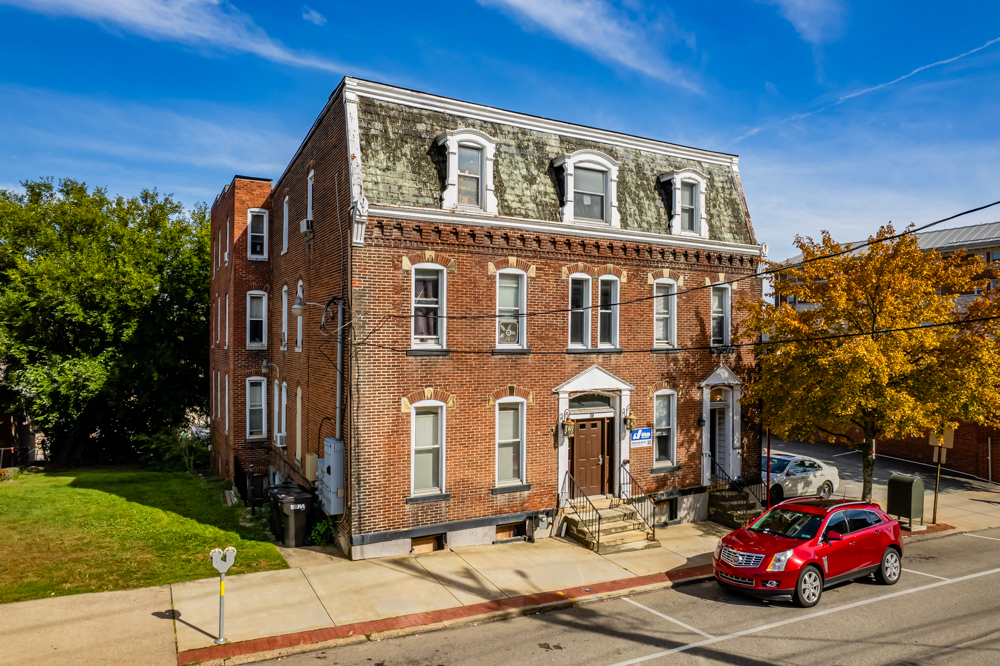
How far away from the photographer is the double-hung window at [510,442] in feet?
52.2

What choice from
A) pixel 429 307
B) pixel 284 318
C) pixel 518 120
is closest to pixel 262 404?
pixel 284 318

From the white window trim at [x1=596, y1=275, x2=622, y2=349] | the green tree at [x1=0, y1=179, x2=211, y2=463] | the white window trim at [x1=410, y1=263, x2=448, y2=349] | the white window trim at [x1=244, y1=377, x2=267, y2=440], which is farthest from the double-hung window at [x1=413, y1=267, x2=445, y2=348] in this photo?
the green tree at [x1=0, y1=179, x2=211, y2=463]

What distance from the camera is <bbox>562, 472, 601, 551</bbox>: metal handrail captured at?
15.8 meters

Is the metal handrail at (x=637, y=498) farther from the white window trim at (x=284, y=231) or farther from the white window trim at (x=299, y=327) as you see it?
the white window trim at (x=284, y=231)

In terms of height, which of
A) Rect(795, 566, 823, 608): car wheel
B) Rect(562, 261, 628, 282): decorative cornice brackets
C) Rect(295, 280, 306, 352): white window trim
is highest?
Rect(562, 261, 628, 282): decorative cornice brackets

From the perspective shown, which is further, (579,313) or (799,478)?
(799,478)

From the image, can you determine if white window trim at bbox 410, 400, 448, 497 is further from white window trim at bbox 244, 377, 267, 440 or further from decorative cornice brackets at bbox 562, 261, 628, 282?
white window trim at bbox 244, 377, 267, 440

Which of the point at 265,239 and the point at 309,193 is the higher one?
the point at 309,193

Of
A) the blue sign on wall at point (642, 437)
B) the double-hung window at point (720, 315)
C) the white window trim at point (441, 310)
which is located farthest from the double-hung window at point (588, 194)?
the blue sign on wall at point (642, 437)

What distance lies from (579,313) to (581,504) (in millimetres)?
5077

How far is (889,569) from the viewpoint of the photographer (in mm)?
13203

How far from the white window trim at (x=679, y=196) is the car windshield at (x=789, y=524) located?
8.34m

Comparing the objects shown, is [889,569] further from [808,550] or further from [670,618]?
[670,618]

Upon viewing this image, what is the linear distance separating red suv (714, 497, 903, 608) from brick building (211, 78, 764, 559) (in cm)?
500
